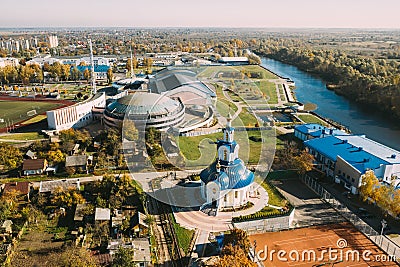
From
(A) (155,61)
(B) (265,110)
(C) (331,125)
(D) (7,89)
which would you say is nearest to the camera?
(C) (331,125)

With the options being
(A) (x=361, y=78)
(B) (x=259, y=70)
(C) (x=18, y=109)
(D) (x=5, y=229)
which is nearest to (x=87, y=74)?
(C) (x=18, y=109)

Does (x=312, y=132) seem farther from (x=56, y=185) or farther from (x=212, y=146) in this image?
(x=56, y=185)

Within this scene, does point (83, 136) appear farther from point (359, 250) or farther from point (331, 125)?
point (331, 125)

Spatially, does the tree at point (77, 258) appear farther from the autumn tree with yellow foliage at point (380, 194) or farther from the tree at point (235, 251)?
the autumn tree with yellow foliage at point (380, 194)

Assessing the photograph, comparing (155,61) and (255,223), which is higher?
(155,61)

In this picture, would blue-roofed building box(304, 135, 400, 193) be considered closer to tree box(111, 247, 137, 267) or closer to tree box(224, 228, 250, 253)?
tree box(224, 228, 250, 253)

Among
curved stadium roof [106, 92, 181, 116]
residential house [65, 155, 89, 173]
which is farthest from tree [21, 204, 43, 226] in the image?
curved stadium roof [106, 92, 181, 116]

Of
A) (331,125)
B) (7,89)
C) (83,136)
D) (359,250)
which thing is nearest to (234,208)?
(359,250)
